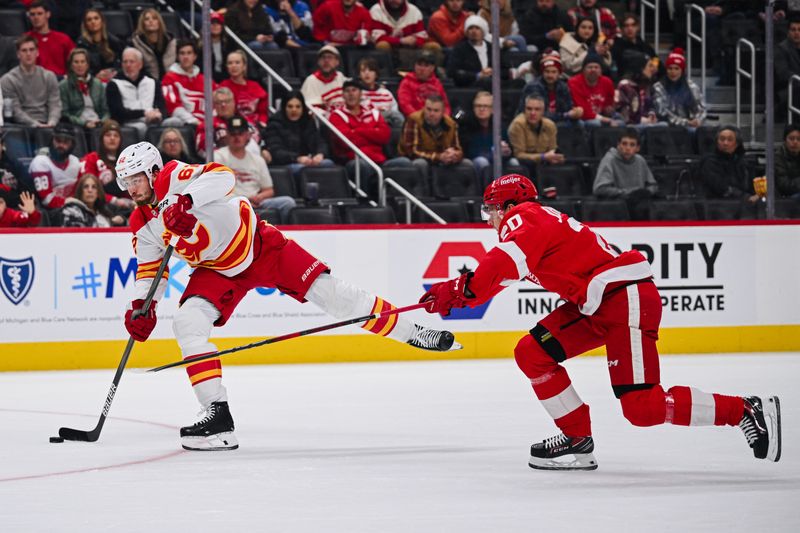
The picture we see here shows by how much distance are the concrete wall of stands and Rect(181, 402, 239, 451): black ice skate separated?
3132 millimetres

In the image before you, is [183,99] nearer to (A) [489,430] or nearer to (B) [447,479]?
(A) [489,430]

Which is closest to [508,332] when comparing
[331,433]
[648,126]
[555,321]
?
[648,126]

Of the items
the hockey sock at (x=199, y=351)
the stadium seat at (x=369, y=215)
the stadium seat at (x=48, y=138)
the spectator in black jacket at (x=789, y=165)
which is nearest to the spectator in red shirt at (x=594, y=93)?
the spectator in black jacket at (x=789, y=165)

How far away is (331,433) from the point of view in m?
5.69

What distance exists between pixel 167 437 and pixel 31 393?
74.7 inches

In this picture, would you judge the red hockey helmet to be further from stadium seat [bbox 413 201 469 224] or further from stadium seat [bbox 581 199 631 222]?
stadium seat [bbox 581 199 631 222]

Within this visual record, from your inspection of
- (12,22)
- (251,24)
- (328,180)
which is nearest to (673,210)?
(328,180)

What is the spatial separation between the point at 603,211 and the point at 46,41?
4.24 metres

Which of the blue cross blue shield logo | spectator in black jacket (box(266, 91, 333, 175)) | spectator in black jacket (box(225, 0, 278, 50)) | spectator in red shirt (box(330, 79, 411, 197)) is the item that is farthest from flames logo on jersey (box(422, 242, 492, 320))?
spectator in black jacket (box(225, 0, 278, 50))

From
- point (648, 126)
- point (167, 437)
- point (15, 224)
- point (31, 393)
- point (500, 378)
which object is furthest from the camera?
point (648, 126)

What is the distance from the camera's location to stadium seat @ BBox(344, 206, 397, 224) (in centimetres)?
919

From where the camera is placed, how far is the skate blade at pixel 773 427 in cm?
444

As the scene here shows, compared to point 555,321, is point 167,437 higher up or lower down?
lower down

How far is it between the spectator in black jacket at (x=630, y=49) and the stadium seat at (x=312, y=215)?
11.0 ft
